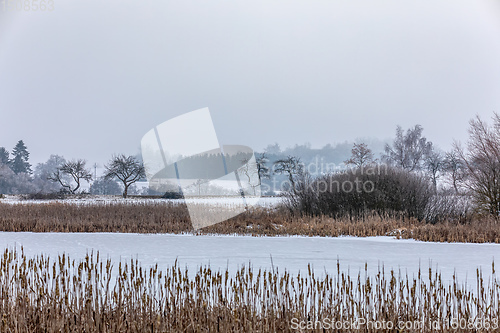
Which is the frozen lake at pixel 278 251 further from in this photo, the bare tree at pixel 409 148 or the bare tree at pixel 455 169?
the bare tree at pixel 409 148

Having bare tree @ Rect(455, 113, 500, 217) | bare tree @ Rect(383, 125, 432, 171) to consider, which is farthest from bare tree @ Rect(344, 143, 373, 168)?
bare tree @ Rect(455, 113, 500, 217)

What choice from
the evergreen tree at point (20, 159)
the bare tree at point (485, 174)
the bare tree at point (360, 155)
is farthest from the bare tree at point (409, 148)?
the evergreen tree at point (20, 159)

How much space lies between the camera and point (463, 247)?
1077 cm

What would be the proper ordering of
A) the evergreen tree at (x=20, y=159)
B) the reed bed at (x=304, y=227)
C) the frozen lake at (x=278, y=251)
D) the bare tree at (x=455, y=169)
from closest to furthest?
1. the frozen lake at (x=278, y=251)
2. the reed bed at (x=304, y=227)
3. the bare tree at (x=455, y=169)
4. the evergreen tree at (x=20, y=159)

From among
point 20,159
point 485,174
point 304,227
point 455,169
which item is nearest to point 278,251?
point 304,227

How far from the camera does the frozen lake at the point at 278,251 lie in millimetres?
8141

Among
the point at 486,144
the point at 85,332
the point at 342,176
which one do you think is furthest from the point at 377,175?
the point at 85,332

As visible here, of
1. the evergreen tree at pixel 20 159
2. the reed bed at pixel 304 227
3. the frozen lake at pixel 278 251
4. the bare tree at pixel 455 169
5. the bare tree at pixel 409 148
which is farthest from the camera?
the evergreen tree at pixel 20 159

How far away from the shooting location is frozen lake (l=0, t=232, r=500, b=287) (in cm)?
814

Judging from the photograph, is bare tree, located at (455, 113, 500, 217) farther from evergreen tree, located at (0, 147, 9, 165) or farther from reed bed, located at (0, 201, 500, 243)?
evergreen tree, located at (0, 147, 9, 165)

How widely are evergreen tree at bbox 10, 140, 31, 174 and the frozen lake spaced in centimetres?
Answer: 6108

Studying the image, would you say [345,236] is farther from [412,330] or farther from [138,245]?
[412,330]

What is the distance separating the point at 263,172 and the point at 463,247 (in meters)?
37.3

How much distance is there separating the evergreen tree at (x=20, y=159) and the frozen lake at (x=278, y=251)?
61.1 meters
